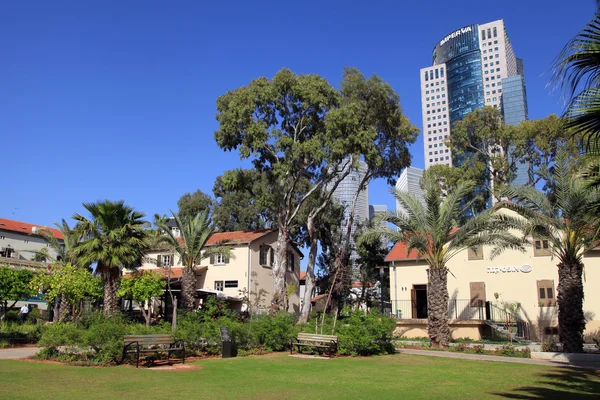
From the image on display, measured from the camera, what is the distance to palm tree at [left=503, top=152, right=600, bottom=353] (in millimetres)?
18781

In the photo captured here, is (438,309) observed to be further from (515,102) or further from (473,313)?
(515,102)

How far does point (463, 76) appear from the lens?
567 ft

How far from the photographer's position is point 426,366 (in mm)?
15281

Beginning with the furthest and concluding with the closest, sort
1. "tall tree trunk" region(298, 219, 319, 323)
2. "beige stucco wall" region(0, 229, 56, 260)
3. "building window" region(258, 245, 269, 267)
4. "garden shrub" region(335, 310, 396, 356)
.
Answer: "beige stucco wall" region(0, 229, 56, 260), "building window" region(258, 245, 269, 267), "tall tree trunk" region(298, 219, 319, 323), "garden shrub" region(335, 310, 396, 356)

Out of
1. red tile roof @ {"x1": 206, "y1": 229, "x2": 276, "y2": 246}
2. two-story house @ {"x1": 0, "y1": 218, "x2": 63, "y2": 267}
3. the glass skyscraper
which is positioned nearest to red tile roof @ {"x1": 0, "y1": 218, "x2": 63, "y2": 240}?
two-story house @ {"x1": 0, "y1": 218, "x2": 63, "y2": 267}

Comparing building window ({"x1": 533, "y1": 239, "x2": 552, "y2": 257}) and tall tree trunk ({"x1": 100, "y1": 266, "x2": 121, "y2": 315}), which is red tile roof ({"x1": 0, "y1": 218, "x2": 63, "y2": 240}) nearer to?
tall tree trunk ({"x1": 100, "y1": 266, "x2": 121, "y2": 315})

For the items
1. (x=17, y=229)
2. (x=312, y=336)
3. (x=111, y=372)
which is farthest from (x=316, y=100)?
(x=17, y=229)

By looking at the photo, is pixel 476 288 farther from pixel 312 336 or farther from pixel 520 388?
pixel 520 388

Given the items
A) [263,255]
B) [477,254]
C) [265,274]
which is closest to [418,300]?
[477,254]

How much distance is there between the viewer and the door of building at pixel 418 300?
32.1 m

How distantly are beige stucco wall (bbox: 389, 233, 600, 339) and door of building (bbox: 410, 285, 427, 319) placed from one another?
0.95ft

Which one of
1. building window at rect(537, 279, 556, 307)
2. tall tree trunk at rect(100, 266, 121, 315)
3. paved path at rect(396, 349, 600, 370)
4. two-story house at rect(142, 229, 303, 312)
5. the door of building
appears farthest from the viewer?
two-story house at rect(142, 229, 303, 312)

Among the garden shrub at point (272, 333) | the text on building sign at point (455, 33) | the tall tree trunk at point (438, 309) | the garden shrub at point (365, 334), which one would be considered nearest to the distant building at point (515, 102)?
the text on building sign at point (455, 33)

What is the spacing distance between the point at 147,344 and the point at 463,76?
175 meters
